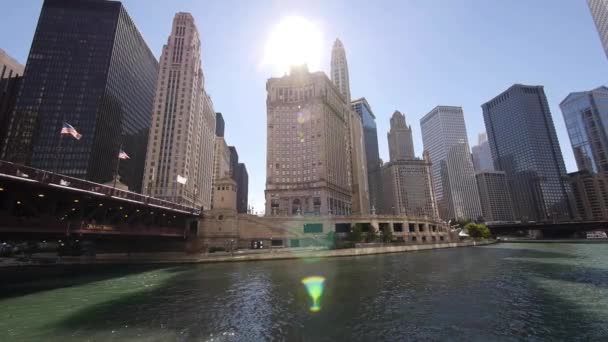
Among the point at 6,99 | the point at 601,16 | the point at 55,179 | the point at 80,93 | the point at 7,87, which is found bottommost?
the point at 55,179

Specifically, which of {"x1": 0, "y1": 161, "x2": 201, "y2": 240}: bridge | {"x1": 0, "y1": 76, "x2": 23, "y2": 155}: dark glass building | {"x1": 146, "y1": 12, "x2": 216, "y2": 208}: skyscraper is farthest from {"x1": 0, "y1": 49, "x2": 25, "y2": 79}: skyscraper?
{"x1": 0, "y1": 161, "x2": 201, "y2": 240}: bridge

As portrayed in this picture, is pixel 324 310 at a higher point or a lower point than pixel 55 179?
lower

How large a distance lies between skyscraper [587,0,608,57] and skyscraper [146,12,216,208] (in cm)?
19835

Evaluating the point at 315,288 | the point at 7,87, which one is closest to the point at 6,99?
the point at 7,87

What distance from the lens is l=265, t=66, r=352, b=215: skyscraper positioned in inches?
5448

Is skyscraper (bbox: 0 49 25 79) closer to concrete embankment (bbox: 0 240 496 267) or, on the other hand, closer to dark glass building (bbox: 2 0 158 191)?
dark glass building (bbox: 2 0 158 191)

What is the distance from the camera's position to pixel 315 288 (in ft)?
91.7

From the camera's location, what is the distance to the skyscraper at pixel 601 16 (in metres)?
122

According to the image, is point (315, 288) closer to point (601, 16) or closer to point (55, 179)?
point (55, 179)

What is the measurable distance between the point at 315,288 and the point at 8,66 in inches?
8129

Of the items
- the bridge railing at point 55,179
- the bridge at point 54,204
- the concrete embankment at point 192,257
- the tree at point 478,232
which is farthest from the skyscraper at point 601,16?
the bridge at point 54,204

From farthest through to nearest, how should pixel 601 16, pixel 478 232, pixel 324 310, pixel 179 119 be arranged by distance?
pixel 179 119, pixel 478 232, pixel 601 16, pixel 324 310

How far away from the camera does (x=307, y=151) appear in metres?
146

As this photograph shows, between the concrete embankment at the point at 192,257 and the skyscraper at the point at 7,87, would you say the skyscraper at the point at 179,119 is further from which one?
the concrete embankment at the point at 192,257
